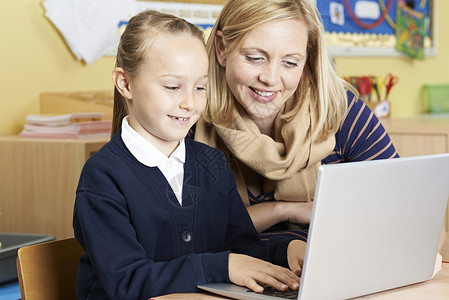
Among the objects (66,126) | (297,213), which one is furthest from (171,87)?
(66,126)

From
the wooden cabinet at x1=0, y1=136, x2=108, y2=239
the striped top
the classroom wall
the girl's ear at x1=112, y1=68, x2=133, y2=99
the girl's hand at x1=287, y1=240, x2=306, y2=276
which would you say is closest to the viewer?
the girl's hand at x1=287, y1=240, x2=306, y2=276

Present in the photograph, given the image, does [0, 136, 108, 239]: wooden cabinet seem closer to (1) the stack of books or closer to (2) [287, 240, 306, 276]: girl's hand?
(1) the stack of books

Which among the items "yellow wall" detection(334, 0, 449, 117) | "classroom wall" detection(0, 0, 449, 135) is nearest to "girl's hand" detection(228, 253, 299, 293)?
"classroom wall" detection(0, 0, 449, 135)

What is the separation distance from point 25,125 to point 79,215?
3.85 feet

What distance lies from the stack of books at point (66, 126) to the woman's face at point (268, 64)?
0.69 metres

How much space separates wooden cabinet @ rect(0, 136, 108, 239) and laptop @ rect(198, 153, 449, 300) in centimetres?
110

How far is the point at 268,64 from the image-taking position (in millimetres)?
1456

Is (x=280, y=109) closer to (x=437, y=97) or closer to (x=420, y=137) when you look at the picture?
(x=420, y=137)

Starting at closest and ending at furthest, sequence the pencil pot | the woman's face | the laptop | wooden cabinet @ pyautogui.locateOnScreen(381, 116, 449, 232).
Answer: the laptop < the woman's face < wooden cabinet @ pyautogui.locateOnScreen(381, 116, 449, 232) < the pencil pot

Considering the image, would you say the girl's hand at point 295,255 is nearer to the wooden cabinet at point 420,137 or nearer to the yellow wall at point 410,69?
the wooden cabinet at point 420,137

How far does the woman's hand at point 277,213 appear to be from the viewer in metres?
1.55

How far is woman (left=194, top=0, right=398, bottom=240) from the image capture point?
57.2 inches

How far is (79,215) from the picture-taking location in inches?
41.5

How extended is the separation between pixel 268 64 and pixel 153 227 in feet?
1.64
